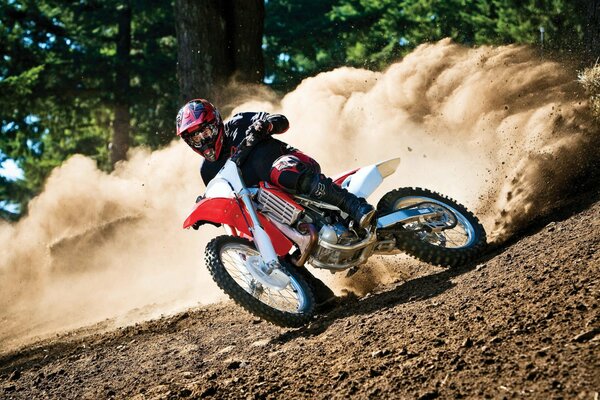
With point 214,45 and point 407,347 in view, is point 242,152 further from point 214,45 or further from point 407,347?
point 214,45

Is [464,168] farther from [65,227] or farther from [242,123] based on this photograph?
[65,227]

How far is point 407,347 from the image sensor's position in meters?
5.03

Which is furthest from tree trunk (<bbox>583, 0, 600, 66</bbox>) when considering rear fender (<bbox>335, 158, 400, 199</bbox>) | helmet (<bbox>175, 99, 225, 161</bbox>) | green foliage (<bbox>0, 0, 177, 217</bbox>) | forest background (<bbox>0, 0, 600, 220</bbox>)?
green foliage (<bbox>0, 0, 177, 217</bbox>)

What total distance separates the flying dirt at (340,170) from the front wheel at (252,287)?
Result: 228cm

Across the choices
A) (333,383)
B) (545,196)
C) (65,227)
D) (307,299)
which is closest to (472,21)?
(65,227)

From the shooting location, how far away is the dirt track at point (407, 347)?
4.30 metres

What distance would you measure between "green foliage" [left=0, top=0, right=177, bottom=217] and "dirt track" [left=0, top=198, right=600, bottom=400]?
18555 mm

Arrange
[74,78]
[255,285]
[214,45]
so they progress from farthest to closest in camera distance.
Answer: [74,78] < [214,45] < [255,285]

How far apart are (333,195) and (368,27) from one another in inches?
882

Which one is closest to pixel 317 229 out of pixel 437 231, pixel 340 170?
pixel 437 231

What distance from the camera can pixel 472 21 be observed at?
2567 cm

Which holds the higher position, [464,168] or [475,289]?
[464,168]

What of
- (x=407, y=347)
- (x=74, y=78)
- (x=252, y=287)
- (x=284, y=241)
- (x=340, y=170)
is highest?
(x=74, y=78)

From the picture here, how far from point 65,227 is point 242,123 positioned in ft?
24.1
